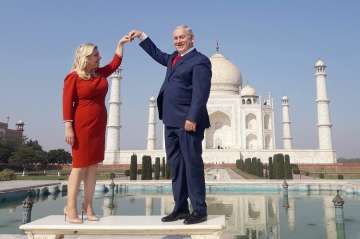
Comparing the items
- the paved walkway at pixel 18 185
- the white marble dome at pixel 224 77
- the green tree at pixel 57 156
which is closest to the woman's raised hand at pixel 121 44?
the paved walkway at pixel 18 185

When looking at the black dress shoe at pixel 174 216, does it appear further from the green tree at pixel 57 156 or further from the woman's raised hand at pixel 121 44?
the green tree at pixel 57 156

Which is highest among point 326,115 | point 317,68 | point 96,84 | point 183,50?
point 317,68

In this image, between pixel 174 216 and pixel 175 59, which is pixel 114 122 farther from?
pixel 174 216

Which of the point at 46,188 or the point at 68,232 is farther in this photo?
the point at 46,188

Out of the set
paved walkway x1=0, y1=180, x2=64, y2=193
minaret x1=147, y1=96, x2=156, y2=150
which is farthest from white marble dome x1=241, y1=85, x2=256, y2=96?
paved walkway x1=0, y1=180, x2=64, y2=193

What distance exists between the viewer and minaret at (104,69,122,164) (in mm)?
32594

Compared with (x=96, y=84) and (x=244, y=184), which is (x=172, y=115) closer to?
(x=96, y=84)

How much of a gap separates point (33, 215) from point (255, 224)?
16.1 ft

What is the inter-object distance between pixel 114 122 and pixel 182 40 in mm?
30849

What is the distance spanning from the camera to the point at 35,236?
8.00 feet

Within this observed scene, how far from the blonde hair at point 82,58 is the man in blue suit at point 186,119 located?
0.65m

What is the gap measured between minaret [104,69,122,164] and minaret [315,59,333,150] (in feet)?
61.8

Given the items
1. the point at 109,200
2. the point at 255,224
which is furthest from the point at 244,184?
the point at 255,224

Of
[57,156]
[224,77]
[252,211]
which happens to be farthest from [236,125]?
[252,211]
